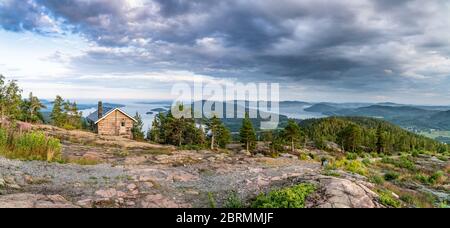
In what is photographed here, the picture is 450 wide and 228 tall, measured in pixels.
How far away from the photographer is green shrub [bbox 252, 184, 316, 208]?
29.1ft

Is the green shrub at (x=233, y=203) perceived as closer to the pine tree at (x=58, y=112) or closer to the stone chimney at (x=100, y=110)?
the stone chimney at (x=100, y=110)

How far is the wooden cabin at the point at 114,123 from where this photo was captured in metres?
63.5

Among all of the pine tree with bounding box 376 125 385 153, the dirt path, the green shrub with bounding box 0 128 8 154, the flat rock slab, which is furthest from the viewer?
the pine tree with bounding box 376 125 385 153

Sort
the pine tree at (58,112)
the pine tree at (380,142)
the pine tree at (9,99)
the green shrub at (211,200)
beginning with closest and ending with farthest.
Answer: the green shrub at (211,200) → the pine tree at (9,99) → the pine tree at (58,112) → the pine tree at (380,142)

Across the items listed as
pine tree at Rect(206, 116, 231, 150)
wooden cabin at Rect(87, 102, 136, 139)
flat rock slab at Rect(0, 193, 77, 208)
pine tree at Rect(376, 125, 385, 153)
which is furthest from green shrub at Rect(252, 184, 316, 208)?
pine tree at Rect(376, 125, 385, 153)

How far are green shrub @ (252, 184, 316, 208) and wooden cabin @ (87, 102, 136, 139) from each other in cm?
5819

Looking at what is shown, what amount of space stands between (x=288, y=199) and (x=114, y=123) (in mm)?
60328

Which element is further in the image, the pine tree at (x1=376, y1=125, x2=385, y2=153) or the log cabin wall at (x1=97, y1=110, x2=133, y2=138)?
the pine tree at (x1=376, y1=125, x2=385, y2=153)

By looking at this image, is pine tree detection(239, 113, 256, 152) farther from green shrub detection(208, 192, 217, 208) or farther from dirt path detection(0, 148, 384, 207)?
green shrub detection(208, 192, 217, 208)

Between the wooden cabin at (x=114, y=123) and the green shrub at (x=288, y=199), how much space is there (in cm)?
5819

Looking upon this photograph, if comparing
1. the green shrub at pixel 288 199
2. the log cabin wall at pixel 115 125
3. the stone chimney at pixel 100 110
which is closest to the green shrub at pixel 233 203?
the green shrub at pixel 288 199
